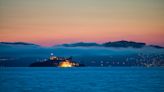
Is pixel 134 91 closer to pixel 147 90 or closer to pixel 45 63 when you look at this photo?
pixel 147 90

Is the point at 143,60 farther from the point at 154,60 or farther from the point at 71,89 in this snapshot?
the point at 71,89

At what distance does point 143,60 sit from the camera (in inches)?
2559

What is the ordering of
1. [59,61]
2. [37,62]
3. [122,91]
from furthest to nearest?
[37,62] → [59,61] → [122,91]

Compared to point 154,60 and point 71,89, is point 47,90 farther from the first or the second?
point 154,60

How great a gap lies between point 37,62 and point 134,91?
43.3 metres

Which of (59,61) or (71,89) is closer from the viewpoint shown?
(71,89)

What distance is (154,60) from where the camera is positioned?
204ft

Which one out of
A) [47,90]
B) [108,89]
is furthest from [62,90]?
[108,89]

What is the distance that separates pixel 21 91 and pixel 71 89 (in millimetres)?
2077

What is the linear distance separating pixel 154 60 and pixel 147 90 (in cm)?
4336

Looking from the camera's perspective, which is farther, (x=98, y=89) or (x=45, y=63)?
(x=45, y=63)

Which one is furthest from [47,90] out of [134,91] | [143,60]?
[143,60]

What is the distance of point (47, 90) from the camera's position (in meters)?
19.0

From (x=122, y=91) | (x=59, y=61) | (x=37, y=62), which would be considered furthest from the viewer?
(x=37, y=62)
